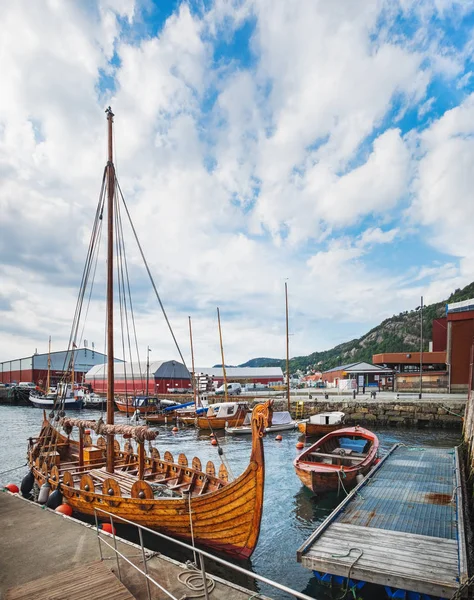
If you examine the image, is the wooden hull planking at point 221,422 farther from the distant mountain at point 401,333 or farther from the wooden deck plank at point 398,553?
the distant mountain at point 401,333

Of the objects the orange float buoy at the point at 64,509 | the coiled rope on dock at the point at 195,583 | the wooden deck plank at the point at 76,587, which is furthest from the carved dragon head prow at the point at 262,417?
the orange float buoy at the point at 64,509

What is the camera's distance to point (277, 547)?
10.6 meters

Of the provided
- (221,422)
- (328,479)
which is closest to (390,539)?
(328,479)

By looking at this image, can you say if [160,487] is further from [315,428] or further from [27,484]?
[315,428]

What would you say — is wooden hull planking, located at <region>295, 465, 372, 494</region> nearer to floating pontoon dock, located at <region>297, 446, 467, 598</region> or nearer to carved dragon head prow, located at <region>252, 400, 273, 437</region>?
floating pontoon dock, located at <region>297, 446, 467, 598</region>

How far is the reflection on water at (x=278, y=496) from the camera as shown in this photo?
901 centimetres

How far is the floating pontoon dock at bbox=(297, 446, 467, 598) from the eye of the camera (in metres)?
6.50

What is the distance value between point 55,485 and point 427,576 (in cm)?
1075

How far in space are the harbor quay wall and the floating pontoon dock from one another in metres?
21.2

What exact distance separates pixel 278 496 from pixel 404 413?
2223 cm

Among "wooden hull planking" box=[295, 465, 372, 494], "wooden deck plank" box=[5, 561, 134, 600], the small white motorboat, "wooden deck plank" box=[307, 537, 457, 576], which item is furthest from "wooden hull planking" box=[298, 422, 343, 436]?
"wooden deck plank" box=[5, 561, 134, 600]

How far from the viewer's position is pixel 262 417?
27.0ft

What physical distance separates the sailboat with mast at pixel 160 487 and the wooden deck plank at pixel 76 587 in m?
2.50

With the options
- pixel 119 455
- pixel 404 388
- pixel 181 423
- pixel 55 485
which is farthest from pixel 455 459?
pixel 404 388
